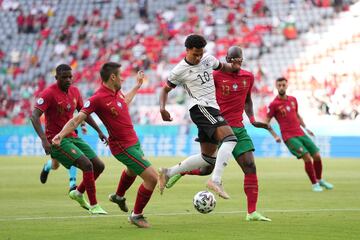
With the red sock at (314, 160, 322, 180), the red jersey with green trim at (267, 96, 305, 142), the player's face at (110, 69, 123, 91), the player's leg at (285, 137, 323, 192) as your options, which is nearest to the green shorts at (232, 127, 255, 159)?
the player's face at (110, 69, 123, 91)

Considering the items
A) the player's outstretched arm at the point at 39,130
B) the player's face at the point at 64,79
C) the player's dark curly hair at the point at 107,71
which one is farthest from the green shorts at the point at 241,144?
the player's face at the point at 64,79

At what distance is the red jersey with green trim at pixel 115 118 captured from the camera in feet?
37.8

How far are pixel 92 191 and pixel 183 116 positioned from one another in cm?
2578

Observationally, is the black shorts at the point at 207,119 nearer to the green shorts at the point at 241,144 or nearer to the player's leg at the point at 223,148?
the player's leg at the point at 223,148

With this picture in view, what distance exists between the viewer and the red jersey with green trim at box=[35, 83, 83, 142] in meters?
14.3

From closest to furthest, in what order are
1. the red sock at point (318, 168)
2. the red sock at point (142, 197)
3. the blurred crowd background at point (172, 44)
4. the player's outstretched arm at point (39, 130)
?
the red sock at point (142, 197), the player's outstretched arm at point (39, 130), the red sock at point (318, 168), the blurred crowd background at point (172, 44)

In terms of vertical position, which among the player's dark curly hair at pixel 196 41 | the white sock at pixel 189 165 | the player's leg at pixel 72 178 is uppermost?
the player's dark curly hair at pixel 196 41

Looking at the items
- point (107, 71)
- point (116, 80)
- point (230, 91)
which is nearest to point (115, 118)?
point (116, 80)

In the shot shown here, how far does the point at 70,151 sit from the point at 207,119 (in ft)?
9.60

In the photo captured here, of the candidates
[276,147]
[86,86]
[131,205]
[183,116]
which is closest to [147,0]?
[86,86]

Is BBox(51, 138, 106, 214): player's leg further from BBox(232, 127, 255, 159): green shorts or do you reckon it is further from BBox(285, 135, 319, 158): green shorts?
BBox(285, 135, 319, 158): green shorts

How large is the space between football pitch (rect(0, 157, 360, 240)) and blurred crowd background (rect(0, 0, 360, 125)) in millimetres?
16696

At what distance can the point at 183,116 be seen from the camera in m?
38.9

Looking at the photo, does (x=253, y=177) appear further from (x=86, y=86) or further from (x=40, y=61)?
(x=40, y=61)
